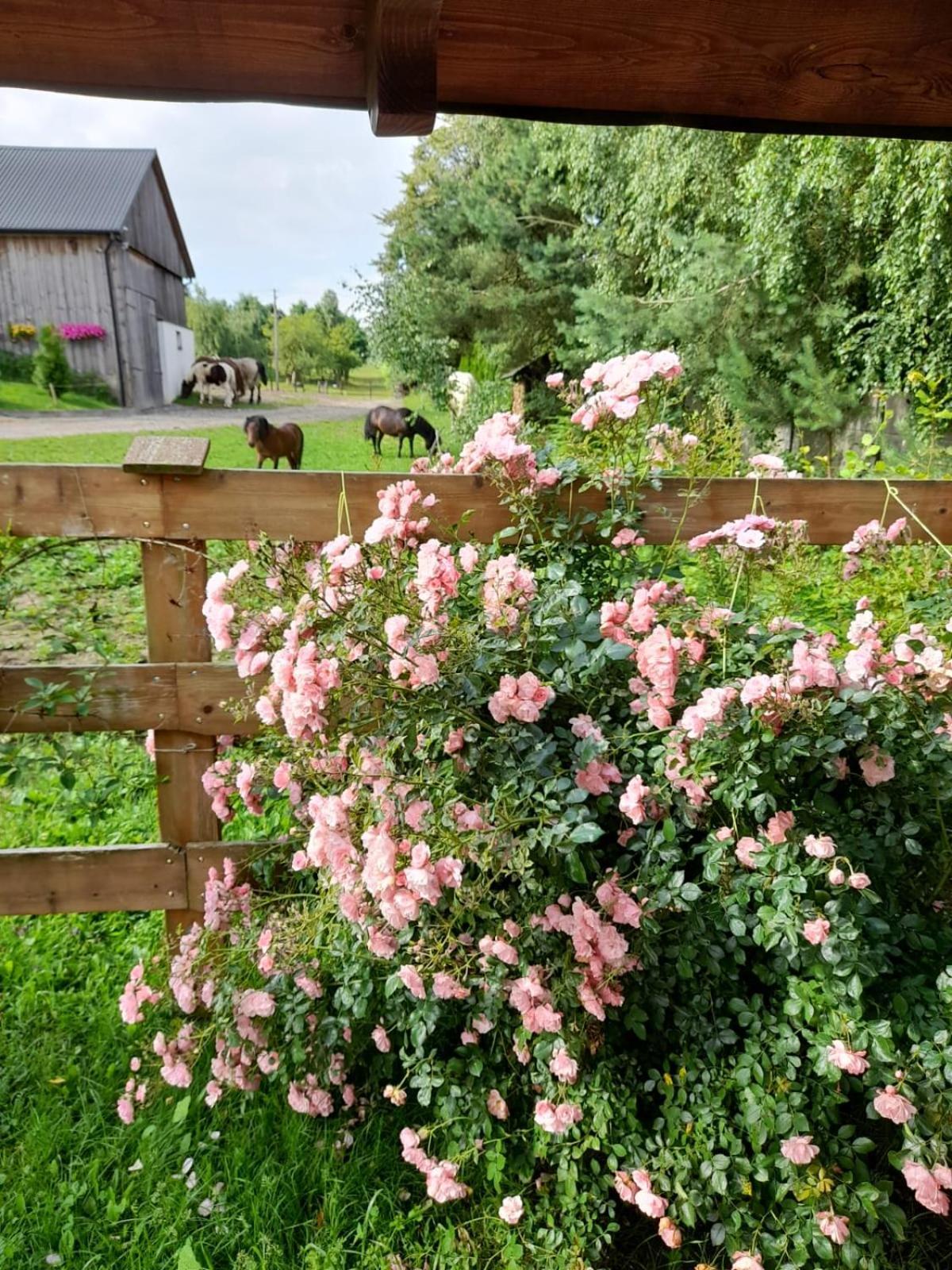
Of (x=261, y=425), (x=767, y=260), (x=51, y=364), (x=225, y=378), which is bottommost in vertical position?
(x=261, y=425)

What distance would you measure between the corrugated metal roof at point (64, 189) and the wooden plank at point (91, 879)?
37.9 ft

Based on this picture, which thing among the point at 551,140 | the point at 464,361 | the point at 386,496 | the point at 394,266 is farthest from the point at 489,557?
the point at 394,266

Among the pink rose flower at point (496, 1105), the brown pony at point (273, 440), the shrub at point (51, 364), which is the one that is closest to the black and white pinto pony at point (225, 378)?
the shrub at point (51, 364)

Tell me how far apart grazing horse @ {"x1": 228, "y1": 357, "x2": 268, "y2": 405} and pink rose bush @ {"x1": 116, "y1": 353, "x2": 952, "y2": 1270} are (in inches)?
528

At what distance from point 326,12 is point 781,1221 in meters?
1.78

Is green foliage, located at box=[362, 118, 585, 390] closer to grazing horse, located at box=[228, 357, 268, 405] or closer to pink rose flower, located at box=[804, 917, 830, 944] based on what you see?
grazing horse, located at box=[228, 357, 268, 405]

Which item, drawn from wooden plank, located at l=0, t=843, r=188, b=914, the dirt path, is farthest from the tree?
wooden plank, located at l=0, t=843, r=188, b=914

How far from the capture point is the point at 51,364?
1007 cm

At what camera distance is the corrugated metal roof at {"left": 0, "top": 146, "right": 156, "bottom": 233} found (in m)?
10.3

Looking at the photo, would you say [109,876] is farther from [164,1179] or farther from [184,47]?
[184,47]

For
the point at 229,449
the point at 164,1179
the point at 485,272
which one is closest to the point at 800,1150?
the point at 164,1179

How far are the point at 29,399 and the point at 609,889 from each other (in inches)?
449

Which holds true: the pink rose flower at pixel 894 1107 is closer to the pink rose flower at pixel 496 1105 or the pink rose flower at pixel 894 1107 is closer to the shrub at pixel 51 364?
the pink rose flower at pixel 496 1105

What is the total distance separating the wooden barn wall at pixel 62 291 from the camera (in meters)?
10.2
